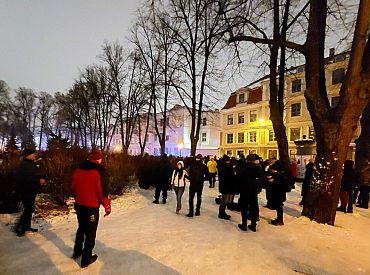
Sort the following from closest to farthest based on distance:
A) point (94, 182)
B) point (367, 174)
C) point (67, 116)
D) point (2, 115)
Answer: point (94, 182) < point (367, 174) < point (67, 116) < point (2, 115)

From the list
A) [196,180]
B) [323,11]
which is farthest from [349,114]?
[196,180]

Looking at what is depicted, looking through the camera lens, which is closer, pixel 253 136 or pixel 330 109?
pixel 330 109

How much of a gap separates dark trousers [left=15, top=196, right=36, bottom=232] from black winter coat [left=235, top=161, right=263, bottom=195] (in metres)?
4.79

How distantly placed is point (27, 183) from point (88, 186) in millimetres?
2375

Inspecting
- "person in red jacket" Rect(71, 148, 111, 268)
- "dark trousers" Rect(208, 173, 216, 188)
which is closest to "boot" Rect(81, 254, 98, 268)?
"person in red jacket" Rect(71, 148, 111, 268)

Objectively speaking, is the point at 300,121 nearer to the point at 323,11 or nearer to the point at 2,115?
the point at 323,11

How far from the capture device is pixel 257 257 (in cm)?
557

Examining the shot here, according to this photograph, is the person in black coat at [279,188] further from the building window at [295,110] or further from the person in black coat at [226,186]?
the building window at [295,110]

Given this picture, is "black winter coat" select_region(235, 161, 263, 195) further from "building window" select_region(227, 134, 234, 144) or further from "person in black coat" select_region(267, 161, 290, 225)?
"building window" select_region(227, 134, 234, 144)

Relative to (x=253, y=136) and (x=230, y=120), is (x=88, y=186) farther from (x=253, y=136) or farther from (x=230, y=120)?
(x=230, y=120)

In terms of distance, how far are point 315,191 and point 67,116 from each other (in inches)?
1522

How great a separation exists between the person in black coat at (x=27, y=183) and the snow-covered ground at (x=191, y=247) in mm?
291

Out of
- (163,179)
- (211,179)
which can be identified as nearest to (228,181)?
(163,179)

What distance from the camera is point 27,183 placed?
668cm
